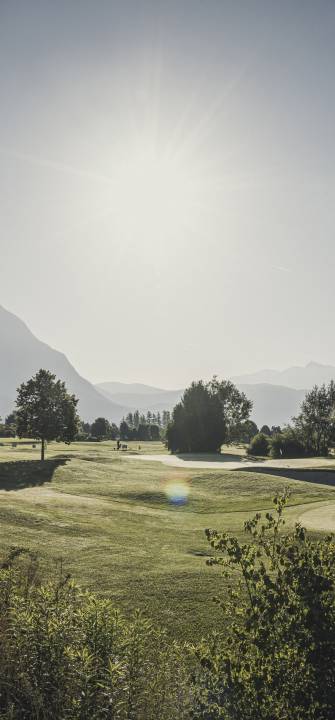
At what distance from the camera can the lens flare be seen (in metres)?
32.8

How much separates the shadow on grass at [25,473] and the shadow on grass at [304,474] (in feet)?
69.5

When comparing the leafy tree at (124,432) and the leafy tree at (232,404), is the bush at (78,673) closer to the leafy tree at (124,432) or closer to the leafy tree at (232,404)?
the leafy tree at (232,404)

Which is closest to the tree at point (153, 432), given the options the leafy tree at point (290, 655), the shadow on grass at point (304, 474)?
the shadow on grass at point (304, 474)

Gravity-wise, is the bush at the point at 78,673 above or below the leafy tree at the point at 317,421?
below

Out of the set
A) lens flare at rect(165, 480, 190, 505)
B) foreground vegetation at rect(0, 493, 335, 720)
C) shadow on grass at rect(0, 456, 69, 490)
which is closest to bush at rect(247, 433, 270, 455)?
lens flare at rect(165, 480, 190, 505)

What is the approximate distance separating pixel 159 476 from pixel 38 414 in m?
15.9

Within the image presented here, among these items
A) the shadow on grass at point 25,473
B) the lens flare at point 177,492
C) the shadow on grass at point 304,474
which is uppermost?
the shadow on grass at point 25,473

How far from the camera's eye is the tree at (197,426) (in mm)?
82312

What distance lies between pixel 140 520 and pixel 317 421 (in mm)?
68576

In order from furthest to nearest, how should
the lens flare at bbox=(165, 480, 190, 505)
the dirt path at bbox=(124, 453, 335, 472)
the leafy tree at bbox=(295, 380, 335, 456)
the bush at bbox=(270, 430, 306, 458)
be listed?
the leafy tree at bbox=(295, 380, 335, 456) → the bush at bbox=(270, 430, 306, 458) → the dirt path at bbox=(124, 453, 335, 472) → the lens flare at bbox=(165, 480, 190, 505)

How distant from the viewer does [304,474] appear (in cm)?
4525

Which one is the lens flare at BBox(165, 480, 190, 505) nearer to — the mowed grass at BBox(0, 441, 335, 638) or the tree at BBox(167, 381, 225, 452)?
the mowed grass at BBox(0, 441, 335, 638)

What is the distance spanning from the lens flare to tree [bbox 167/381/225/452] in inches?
1657

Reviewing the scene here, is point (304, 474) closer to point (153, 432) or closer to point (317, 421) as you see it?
point (317, 421)
